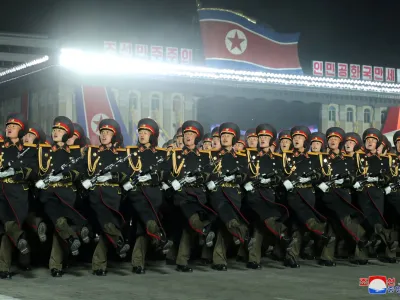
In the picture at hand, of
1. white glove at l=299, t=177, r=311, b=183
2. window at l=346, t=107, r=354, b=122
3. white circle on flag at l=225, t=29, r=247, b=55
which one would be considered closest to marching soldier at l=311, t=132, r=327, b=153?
white glove at l=299, t=177, r=311, b=183

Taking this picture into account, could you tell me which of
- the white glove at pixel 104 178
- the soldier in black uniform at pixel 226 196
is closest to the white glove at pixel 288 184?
the soldier in black uniform at pixel 226 196

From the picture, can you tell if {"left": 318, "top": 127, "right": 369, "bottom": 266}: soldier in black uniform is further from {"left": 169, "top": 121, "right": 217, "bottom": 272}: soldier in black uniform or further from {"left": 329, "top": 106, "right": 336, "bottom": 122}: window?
{"left": 329, "top": 106, "right": 336, "bottom": 122}: window

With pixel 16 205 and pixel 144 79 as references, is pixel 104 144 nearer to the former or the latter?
pixel 16 205

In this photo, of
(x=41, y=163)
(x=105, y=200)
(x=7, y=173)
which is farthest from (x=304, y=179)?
(x=7, y=173)

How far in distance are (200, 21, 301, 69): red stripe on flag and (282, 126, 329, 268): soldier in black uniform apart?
47.2ft

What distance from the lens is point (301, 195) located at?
491 inches

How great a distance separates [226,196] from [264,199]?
64 centimetres

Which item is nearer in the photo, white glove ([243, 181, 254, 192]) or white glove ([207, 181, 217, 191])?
white glove ([207, 181, 217, 191])

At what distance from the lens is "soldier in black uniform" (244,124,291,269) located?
12188mm

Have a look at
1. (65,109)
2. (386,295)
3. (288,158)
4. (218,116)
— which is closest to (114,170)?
(288,158)

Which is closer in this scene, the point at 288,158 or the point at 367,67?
the point at 288,158

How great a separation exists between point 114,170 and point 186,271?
158cm

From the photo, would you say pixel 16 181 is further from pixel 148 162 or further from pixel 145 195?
pixel 148 162

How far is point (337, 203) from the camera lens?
1270 centimetres
